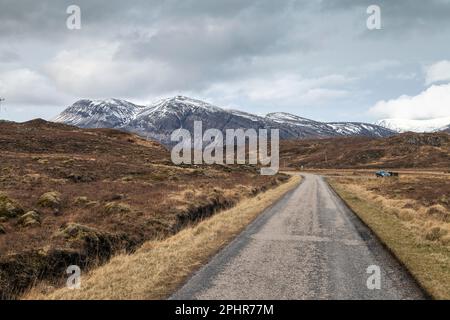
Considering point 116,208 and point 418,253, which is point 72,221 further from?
point 418,253

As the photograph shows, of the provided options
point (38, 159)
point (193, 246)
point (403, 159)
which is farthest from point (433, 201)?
point (403, 159)

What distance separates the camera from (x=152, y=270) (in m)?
11.3

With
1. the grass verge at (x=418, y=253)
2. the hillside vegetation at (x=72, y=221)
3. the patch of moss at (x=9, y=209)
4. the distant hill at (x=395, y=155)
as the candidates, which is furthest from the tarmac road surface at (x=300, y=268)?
the distant hill at (x=395, y=155)

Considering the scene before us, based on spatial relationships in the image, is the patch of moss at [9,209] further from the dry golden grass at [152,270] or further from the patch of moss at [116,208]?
the dry golden grass at [152,270]

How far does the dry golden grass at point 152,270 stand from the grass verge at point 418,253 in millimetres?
6058

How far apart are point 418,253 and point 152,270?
29.2ft

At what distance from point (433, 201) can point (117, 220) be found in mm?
28376

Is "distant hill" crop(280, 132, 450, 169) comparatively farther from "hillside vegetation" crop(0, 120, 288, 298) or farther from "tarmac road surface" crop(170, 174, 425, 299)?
"tarmac road surface" crop(170, 174, 425, 299)

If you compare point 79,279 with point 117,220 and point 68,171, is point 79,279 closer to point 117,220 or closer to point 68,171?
point 117,220

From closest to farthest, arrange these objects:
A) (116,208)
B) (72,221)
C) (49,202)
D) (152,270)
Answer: (152,270) < (72,221) < (116,208) < (49,202)

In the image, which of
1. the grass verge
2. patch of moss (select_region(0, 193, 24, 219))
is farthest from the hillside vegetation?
→ the grass verge

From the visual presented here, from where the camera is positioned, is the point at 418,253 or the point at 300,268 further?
the point at 418,253

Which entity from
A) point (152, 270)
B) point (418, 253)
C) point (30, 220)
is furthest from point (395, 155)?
point (152, 270)
